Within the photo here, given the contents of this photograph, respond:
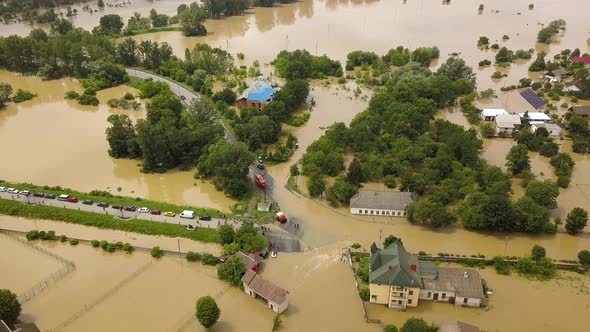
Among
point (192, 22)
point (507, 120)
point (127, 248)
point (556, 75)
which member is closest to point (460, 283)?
point (127, 248)

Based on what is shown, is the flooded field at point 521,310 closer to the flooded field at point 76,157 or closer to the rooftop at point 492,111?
the flooded field at point 76,157

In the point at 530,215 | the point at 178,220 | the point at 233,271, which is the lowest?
the point at 233,271

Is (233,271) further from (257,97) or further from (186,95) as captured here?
(186,95)

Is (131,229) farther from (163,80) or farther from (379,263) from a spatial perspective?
(163,80)

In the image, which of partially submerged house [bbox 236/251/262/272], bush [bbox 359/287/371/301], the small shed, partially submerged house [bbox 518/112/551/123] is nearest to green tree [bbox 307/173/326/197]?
partially submerged house [bbox 236/251/262/272]

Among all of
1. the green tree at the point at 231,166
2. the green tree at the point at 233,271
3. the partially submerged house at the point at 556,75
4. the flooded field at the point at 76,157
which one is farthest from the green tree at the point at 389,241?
the partially submerged house at the point at 556,75
